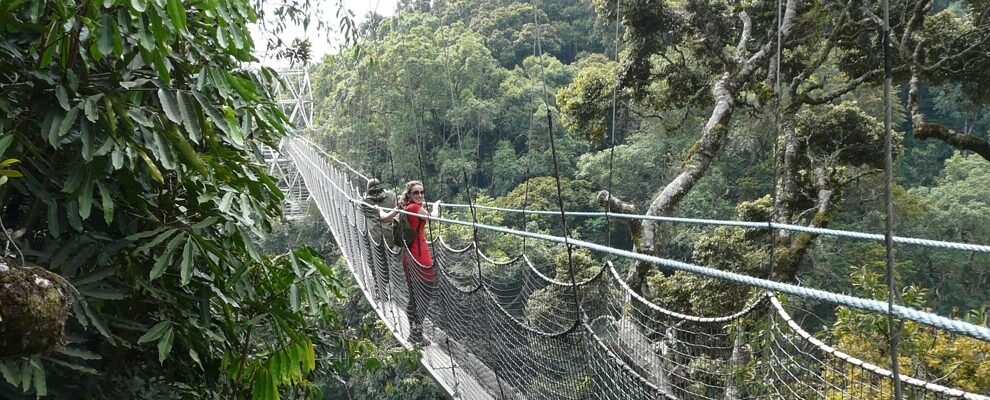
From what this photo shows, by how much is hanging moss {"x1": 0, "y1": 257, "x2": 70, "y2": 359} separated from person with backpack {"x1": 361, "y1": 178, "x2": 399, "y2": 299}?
220 centimetres

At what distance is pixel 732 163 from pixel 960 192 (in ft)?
9.25

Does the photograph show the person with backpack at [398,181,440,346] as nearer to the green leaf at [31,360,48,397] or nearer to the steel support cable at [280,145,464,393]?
the steel support cable at [280,145,464,393]

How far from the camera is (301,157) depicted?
26.8ft

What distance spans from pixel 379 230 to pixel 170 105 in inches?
89.7

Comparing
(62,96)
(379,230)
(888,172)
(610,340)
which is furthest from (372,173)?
(888,172)

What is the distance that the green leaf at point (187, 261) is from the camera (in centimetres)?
101

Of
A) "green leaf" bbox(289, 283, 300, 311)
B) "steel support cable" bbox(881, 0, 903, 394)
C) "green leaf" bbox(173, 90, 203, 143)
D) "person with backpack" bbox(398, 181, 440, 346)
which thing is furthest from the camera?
"person with backpack" bbox(398, 181, 440, 346)

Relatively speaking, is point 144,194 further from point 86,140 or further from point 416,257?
point 416,257

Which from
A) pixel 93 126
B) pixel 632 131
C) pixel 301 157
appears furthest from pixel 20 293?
pixel 632 131

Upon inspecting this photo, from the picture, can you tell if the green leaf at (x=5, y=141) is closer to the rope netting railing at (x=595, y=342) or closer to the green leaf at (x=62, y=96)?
the green leaf at (x=62, y=96)

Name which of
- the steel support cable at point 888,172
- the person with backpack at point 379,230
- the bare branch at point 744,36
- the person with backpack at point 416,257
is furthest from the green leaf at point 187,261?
the bare branch at point 744,36

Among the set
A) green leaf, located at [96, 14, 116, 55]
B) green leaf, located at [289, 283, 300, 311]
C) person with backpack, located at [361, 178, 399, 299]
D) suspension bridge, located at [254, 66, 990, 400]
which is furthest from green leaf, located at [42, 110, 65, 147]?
person with backpack, located at [361, 178, 399, 299]

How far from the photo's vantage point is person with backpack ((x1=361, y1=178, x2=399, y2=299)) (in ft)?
10.3

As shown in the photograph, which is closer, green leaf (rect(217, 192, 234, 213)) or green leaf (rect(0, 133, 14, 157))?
green leaf (rect(0, 133, 14, 157))
